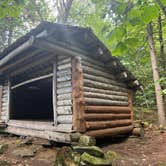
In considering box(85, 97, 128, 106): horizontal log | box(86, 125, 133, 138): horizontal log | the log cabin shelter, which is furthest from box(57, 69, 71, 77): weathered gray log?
box(86, 125, 133, 138): horizontal log

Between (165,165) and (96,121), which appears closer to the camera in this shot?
(165,165)

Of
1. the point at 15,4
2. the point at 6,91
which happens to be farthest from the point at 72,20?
the point at 15,4

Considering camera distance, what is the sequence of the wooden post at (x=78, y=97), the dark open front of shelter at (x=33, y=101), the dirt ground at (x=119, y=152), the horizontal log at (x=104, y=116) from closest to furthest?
1. the dirt ground at (x=119, y=152)
2. the wooden post at (x=78, y=97)
3. the horizontal log at (x=104, y=116)
4. the dark open front of shelter at (x=33, y=101)

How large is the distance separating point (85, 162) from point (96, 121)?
232 cm

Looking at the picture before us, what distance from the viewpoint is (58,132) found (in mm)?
6762

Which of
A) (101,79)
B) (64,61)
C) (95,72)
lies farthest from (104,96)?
Answer: (64,61)

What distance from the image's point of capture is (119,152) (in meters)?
7.02

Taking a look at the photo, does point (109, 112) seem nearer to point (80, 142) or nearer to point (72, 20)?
point (80, 142)

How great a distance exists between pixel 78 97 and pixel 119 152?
234cm

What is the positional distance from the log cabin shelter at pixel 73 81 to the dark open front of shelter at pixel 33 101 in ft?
3.99

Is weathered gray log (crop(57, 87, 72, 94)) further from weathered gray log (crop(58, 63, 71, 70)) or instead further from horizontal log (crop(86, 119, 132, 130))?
horizontal log (crop(86, 119, 132, 130))

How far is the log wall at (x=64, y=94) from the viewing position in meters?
6.76

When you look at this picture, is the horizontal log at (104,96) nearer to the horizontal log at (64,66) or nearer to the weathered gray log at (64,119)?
the weathered gray log at (64,119)

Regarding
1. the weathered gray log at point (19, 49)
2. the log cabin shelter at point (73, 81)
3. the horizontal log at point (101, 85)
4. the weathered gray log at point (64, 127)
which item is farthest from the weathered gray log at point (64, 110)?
the weathered gray log at point (19, 49)
